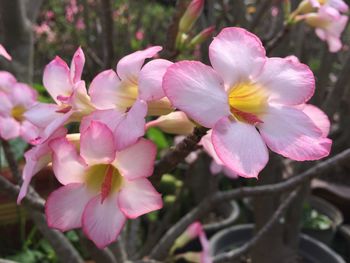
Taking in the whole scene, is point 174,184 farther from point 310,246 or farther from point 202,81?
point 202,81

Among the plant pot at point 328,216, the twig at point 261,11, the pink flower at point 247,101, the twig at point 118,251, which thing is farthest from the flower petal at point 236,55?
the plant pot at point 328,216

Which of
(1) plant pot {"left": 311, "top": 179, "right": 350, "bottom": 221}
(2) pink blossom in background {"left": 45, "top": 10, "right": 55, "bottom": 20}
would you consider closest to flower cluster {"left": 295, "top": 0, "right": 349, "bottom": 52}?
(1) plant pot {"left": 311, "top": 179, "right": 350, "bottom": 221}

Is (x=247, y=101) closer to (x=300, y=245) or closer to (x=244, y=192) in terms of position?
(x=244, y=192)

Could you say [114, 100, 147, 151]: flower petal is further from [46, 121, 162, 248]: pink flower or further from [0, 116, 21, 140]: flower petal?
[0, 116, 21, 140]: flower petal

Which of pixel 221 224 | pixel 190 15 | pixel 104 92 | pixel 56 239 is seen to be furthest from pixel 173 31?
pixel 221 224

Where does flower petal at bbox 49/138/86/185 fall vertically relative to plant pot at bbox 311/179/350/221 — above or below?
above
